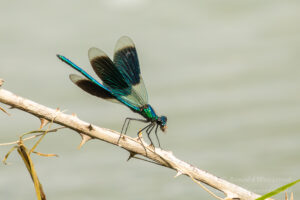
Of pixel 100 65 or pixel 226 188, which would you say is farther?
pixel 100 65

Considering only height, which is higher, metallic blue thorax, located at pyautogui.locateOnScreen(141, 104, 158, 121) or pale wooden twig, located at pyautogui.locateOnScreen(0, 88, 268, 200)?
metallic blue thorax, located at pyautogui.locateOnScreen(141, 104, 158, 121)

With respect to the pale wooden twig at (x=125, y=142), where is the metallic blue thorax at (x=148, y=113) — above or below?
above

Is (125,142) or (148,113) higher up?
(148,113)

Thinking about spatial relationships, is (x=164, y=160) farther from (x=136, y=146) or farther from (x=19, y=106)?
(x=19, y=106)

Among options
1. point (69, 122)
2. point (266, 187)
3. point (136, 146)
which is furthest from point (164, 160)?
point (266, 187)

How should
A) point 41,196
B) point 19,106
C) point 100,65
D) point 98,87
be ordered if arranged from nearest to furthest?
point 19,106, point 41,196, point 98,87, point 100,65

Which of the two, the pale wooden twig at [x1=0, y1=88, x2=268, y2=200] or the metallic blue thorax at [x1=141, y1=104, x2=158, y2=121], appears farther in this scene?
the metallic blue thorax at [x1=141, y1=104, x2=158, y2=121]

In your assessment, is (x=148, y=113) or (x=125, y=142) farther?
(x=148, y=113)

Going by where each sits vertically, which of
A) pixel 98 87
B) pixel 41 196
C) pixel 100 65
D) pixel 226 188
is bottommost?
pixel 41 196
